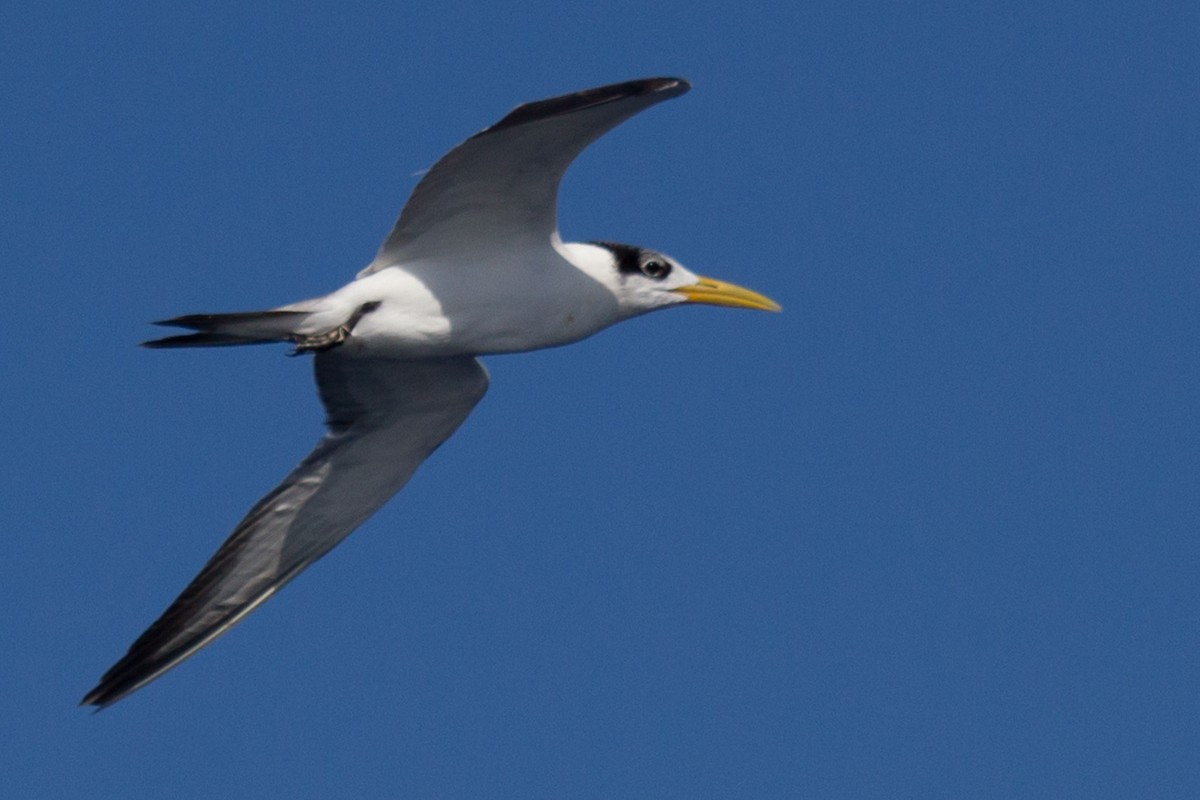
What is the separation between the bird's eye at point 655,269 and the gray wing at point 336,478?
1.79 meters

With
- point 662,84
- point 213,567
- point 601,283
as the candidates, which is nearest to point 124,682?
point 213,567

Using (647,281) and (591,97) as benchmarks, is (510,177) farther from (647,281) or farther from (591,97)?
(647,281)

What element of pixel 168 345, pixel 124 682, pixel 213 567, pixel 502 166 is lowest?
pixel 124 682

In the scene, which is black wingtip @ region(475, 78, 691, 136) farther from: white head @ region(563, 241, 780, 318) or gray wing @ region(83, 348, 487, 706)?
gray wing @ region(83, 348, 487, 706)

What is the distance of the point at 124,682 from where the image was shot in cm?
1641

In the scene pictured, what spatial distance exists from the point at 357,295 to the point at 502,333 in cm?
116

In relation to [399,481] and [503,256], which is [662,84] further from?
[399,481]

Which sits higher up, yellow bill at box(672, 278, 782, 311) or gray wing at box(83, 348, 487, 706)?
yellow bill at box(672, 278, 782, 311)

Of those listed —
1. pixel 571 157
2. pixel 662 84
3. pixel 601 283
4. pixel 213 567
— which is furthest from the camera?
pixel 213 567

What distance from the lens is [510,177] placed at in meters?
14.8

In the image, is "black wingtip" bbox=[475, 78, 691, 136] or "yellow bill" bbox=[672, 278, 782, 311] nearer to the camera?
"black wingtip" bbox=[475, 78, 691, 136]

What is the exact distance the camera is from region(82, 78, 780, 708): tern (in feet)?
47.7

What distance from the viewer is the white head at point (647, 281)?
52.2ft

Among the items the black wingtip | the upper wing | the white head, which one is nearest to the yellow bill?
A: the white head
